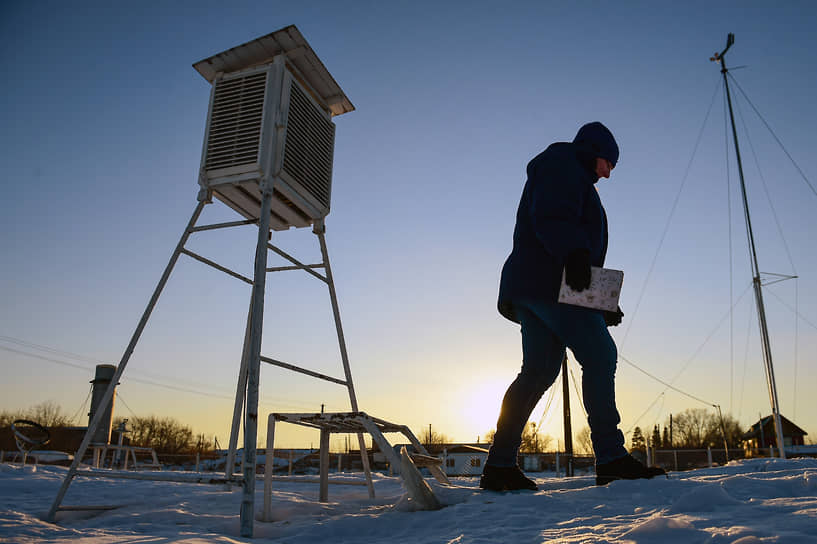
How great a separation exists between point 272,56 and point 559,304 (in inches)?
154

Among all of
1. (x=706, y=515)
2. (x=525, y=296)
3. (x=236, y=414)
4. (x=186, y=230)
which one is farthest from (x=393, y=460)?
(x=236, y=414)

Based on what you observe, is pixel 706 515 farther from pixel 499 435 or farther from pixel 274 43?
pixel 274 43

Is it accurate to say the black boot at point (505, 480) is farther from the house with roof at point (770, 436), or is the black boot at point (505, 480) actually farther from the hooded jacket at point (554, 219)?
the house with roof at point (770, 436)

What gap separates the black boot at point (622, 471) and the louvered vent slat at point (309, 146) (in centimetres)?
371

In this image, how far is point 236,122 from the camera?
206 inches

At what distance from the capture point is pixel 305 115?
5.61 metres

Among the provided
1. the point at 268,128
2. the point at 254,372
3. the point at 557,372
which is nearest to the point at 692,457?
the point at 557,372

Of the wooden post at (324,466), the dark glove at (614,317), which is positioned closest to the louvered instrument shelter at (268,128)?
the wooden post at (324,466)

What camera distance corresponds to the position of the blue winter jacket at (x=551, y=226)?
321 cm

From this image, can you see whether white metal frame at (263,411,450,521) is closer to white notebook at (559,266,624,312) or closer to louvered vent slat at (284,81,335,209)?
white notebook at (559,266,624,312)

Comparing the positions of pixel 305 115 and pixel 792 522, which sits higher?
pixel 305 115

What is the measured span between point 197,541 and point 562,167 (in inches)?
109

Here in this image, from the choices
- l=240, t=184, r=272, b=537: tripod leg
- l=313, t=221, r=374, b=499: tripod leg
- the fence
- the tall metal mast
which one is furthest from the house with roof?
l=240, t=184, r=272, b=537: tripod leg

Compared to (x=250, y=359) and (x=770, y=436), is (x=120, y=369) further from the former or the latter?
(x=770, y=436)
